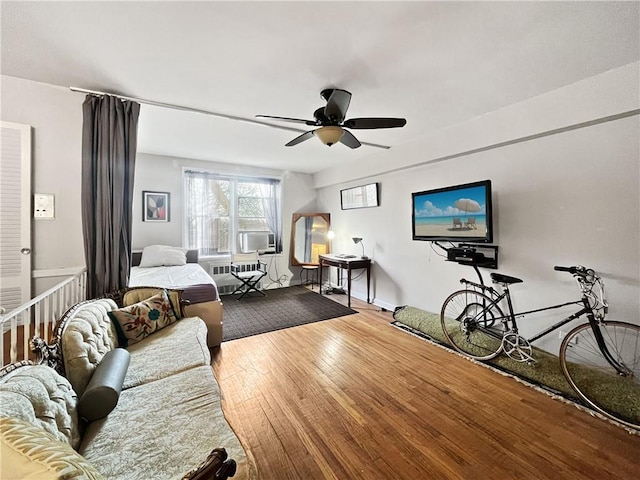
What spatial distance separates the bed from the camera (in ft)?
9.39

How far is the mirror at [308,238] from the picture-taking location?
5953 mm

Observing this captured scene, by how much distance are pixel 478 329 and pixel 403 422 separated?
4.83 ft

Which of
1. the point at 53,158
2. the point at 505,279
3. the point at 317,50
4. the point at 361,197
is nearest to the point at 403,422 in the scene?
the point at 505,279

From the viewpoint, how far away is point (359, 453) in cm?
158

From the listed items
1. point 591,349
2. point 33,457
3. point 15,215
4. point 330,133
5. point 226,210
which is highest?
point 330,133

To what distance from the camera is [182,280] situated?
Answer: 3.23 metres

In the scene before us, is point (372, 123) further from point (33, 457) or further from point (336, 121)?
point (33, 457)

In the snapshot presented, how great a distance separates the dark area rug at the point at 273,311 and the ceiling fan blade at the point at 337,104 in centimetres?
264

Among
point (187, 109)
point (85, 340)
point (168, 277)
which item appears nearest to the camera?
point (85, 340)

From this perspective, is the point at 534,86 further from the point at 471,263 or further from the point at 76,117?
the point at 76,117

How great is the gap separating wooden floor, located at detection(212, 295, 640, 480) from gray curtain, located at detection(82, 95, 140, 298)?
1.33 metres

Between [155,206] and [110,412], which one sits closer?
[110,412]

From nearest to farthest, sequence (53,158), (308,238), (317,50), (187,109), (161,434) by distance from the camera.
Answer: (161,434)
(317,50)
(53,158)
(187,109)
(308,238)

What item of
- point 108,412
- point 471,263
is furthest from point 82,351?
point 471,263
